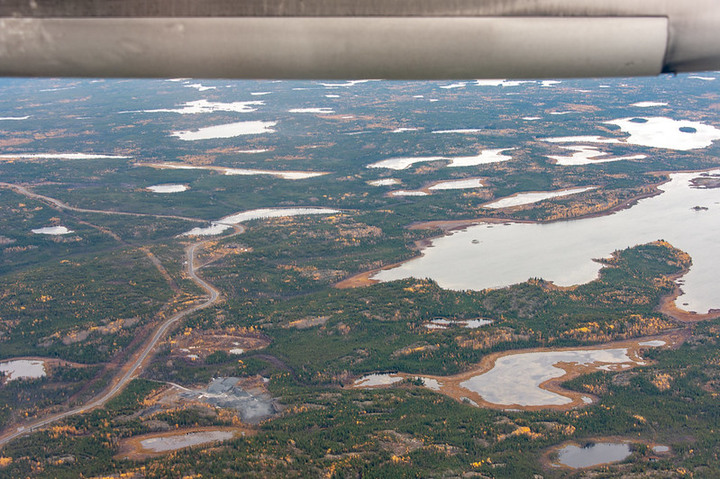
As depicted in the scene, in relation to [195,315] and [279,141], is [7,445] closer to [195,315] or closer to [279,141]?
[195,315]

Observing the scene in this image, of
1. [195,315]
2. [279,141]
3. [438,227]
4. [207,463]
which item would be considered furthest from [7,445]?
[279,141]

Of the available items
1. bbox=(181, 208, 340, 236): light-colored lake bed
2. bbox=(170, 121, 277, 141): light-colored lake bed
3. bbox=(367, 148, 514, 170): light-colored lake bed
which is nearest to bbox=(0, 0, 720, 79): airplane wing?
bbox=(181, 208, 340, 236): light-colored lake bed

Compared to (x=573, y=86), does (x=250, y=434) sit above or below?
below

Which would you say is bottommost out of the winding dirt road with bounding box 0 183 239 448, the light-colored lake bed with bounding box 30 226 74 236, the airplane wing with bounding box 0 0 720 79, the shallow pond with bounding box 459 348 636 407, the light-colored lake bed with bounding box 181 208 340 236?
the winding dirt road with bounding box 0 183 239 448

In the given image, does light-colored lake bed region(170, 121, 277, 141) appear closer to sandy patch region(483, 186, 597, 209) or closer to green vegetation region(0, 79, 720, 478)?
green vegetation region(0, 79, 720, 478)

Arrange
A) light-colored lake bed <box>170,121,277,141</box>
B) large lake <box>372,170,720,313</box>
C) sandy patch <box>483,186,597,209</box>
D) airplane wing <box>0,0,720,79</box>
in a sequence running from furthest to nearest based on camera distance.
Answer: light-colored lake bed <box>170,121,277,141</box> → sandy patch <box>483,186,597,209</box> → large lake <box>372,170,720,313</box> → airplane wing <box>0,0,720,79</box>
